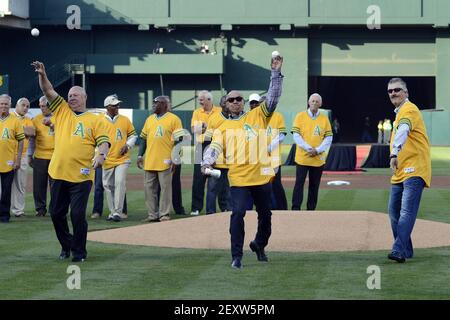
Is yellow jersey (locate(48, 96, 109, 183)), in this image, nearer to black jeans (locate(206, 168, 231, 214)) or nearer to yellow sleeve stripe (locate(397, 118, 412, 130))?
yellow sleeve stripe (locate(397, 118, 412, 130))

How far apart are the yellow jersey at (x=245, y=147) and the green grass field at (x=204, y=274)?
1.00m

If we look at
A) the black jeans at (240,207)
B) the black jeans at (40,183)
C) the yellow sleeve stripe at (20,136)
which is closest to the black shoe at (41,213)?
the black jeans at (40,183)

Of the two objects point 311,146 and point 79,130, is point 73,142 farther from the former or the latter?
point 311,146

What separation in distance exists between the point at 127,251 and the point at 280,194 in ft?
15.3

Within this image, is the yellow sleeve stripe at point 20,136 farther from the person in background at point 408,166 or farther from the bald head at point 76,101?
the person in background at point 408,166

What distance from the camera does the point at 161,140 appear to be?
685 inches

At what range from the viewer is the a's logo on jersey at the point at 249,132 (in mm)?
11625

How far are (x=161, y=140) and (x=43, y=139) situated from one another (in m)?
2.23

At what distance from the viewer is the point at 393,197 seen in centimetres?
1228

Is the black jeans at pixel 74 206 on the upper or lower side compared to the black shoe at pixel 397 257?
upper

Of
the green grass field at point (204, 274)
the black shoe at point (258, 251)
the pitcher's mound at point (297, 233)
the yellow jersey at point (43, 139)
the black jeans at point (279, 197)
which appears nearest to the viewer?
the green grass field at point (204, 274)

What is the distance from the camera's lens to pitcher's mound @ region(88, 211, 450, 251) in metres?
13.7
